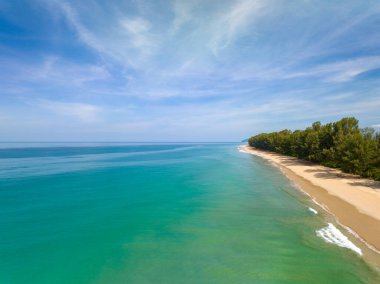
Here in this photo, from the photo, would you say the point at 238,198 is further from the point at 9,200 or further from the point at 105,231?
the point at 9,200

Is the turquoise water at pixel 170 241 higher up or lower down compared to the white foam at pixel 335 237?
lower down

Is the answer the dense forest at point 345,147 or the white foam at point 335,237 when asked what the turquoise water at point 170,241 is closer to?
the white foam at point 335,237

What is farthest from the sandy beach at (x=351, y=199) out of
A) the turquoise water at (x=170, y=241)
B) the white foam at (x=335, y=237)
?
→ the turquoise water at (x=170, y=241)

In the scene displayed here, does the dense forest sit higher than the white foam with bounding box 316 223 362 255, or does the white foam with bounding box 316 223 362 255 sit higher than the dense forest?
the dense forest

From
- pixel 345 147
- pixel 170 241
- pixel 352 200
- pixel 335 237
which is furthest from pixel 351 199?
pixel 170 241

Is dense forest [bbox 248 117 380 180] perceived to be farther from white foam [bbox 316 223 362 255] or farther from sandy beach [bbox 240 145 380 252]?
white foam [bbox 316 223 362 255]

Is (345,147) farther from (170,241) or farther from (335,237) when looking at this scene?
(170,241)

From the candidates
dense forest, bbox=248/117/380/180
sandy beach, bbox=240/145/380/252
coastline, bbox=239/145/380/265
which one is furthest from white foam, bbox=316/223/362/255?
dense forest, bbox=248/117/380/180

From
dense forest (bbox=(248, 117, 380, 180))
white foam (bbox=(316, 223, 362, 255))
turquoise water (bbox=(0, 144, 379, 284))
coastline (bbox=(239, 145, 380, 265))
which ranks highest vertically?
dense forest (bbox=(248, 117, 380, 180))
